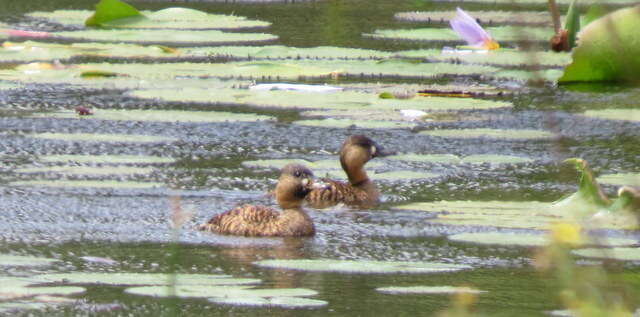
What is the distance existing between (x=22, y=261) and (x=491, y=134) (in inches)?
138

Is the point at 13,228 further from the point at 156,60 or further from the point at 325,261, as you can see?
the point at 156,60

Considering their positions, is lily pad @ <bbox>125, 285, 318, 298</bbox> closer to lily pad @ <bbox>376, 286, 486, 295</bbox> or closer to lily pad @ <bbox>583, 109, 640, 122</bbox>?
lily pad @ <bbox>376, 286, 486, 295</bbox>

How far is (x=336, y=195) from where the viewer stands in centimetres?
659

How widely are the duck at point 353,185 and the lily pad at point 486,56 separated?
3.17 m

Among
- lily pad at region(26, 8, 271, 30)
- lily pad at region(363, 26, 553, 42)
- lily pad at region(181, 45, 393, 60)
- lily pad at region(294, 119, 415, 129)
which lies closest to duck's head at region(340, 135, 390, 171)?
lily pad at region(294, 119, 415, 129)

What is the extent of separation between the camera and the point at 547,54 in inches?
413

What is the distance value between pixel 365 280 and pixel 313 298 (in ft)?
1.32

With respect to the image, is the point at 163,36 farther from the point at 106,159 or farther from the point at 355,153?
the point at 355,153

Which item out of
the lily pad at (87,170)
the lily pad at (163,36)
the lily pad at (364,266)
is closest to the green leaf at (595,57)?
the lily pad at (163,36)

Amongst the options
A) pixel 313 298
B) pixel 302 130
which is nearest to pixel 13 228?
pixel 313 298

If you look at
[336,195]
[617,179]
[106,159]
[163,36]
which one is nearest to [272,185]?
[336,195]

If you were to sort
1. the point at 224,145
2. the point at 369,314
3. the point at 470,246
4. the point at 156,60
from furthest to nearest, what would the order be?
the point at 156,60 → the point at 224,145 → the point at 470,246 → the point at 369,314

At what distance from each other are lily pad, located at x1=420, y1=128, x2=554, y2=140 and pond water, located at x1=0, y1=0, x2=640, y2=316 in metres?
0.03

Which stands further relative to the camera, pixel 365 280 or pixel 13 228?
pixel 13 228
